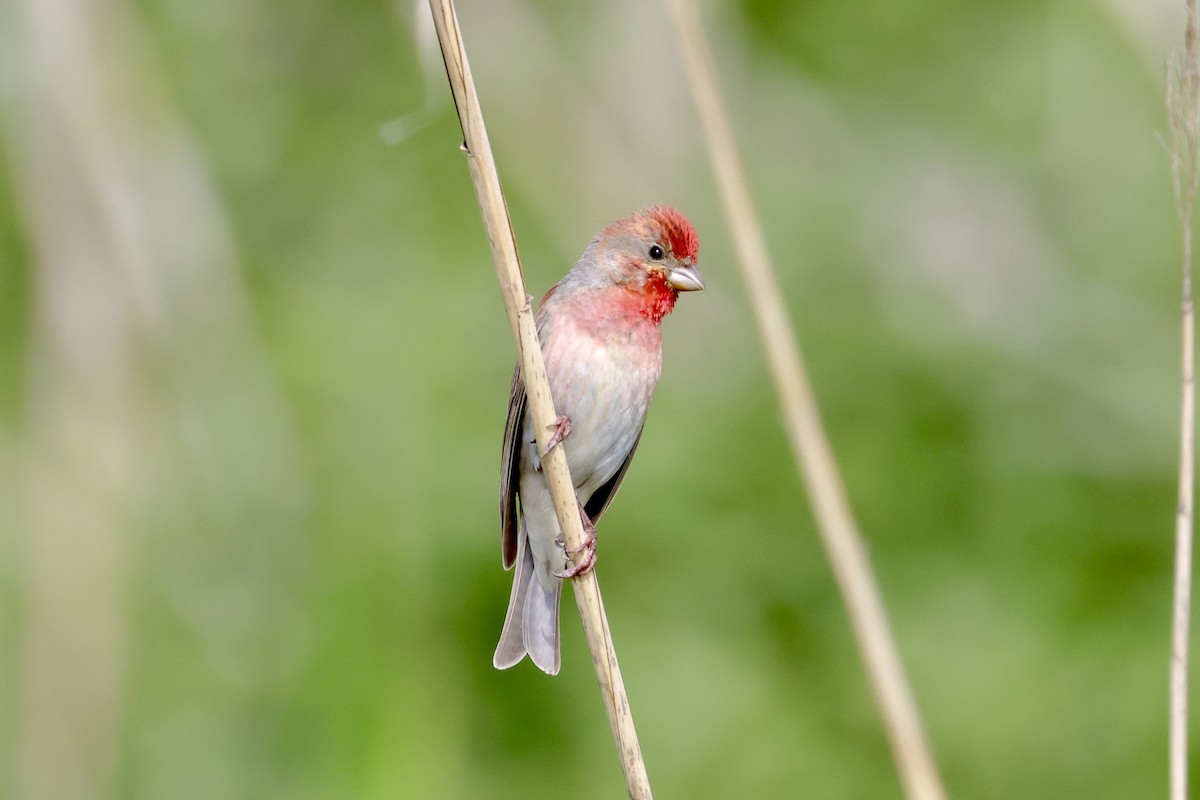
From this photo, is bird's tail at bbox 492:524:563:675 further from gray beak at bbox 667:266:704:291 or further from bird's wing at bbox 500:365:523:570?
gray beak at bbox 667:266:704:291

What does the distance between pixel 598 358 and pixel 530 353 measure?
124cm

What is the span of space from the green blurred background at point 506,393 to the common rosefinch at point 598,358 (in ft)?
1.99

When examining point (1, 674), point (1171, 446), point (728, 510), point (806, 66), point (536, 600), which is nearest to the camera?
point (536, 600)

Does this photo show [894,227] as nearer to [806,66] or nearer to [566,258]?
[806,66]

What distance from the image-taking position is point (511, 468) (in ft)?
13.4

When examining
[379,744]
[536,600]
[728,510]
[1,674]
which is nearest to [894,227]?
[728,510]

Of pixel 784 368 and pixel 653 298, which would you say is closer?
pixel 784 368

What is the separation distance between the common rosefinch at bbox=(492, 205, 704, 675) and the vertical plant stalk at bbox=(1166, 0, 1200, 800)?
179 centimetres

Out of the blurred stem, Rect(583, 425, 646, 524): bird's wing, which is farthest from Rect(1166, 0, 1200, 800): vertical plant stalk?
the blurred stem

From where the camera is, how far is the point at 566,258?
5.36m

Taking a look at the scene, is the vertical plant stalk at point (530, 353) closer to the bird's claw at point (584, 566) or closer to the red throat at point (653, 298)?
the bird's claw at point (584, 566)

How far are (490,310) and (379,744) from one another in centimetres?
226

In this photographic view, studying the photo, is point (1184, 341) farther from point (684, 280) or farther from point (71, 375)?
point (71, 375)

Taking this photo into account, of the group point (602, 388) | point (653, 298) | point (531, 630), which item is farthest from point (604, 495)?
point (653, 298)
